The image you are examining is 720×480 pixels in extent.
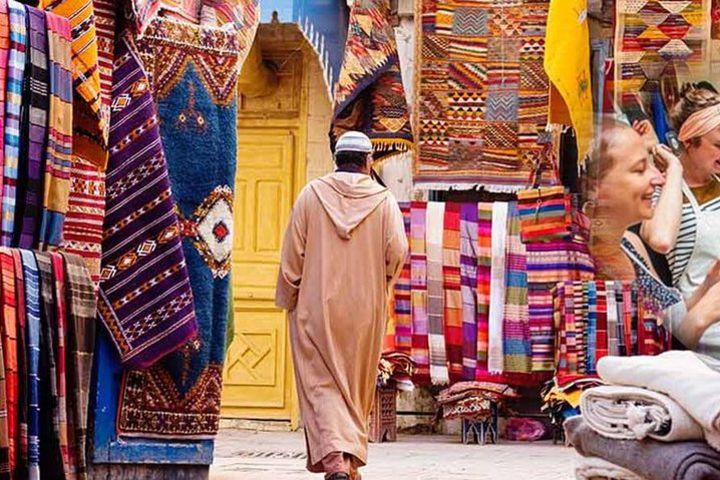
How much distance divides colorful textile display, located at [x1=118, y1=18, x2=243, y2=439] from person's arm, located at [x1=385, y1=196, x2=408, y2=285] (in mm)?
1204

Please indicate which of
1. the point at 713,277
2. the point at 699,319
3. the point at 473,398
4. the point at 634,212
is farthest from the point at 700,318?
the point at 473,398

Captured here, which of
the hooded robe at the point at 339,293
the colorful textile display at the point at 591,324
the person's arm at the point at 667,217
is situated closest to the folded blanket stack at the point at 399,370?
the colorful textile display at the point at 591,324

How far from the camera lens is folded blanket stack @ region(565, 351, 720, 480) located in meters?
3.02

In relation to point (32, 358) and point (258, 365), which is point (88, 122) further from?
point (258, 365)

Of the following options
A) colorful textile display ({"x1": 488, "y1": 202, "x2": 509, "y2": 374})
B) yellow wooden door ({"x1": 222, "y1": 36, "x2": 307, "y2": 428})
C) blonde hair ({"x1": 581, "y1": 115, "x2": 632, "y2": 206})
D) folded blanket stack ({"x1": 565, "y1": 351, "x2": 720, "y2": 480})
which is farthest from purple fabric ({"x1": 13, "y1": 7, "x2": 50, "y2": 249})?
yellow wooden door ({"x1": 222, "y1": 36, "x2": 307, "y2": 428})

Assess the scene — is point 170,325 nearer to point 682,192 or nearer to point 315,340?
point 315,340

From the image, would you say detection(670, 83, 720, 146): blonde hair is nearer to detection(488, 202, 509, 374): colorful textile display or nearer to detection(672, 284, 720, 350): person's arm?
detection(672, 284, 720, 350): person's arm

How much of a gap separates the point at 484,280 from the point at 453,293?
10.5 inches

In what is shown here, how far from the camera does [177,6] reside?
7059 millimetres

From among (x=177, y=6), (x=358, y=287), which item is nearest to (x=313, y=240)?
(x=358, y=287)

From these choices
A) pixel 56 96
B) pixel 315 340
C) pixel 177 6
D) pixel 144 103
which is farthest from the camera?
pixel 315 340

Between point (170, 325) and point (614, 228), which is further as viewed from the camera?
point (170, 325)

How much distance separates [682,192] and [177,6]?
2826mm

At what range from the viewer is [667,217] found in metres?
5.06
